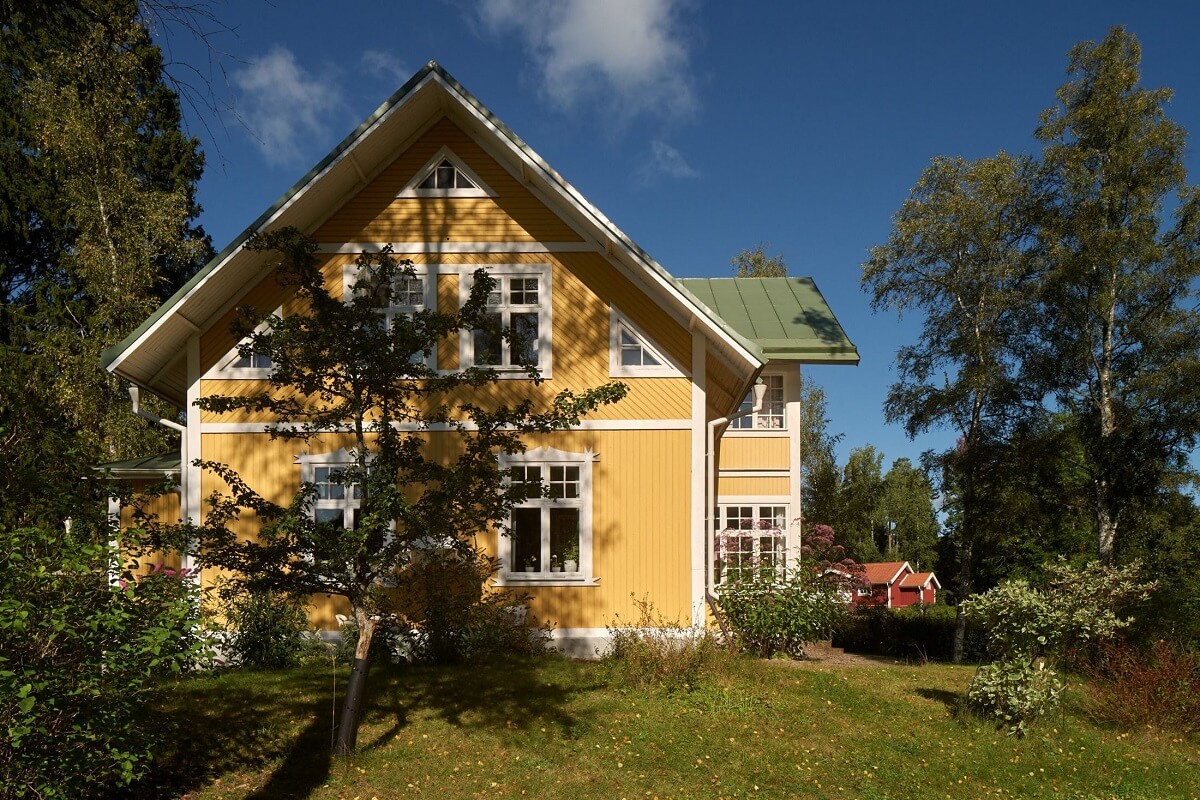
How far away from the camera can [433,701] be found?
10195mm

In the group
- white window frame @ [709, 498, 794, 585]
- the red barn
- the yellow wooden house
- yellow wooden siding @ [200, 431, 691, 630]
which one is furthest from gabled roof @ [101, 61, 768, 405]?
the red barn

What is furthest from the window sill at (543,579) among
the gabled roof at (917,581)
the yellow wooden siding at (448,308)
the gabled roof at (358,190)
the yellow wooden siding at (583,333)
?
the gabled roof at (917,581)

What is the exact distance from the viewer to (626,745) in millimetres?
9062

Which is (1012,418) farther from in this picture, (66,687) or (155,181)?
(155,181)

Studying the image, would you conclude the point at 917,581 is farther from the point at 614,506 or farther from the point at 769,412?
the point at 614,506

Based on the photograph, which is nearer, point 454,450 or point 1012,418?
point 454,450

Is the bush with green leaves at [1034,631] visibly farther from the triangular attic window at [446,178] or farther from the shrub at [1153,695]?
the triangular attic window at [446,178]

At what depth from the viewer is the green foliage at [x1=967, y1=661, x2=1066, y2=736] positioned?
9.71m

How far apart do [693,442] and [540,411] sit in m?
2.35

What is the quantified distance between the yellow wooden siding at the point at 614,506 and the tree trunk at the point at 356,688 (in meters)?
4.44

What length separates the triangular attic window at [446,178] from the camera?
1339cm

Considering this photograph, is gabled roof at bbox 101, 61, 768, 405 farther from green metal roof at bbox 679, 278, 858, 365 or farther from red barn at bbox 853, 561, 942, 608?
red barn at bbox 853, 561, 942, 608

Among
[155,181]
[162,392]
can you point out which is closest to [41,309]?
[155,181]

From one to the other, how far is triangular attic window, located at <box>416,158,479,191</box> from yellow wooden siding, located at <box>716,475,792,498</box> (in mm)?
9511
